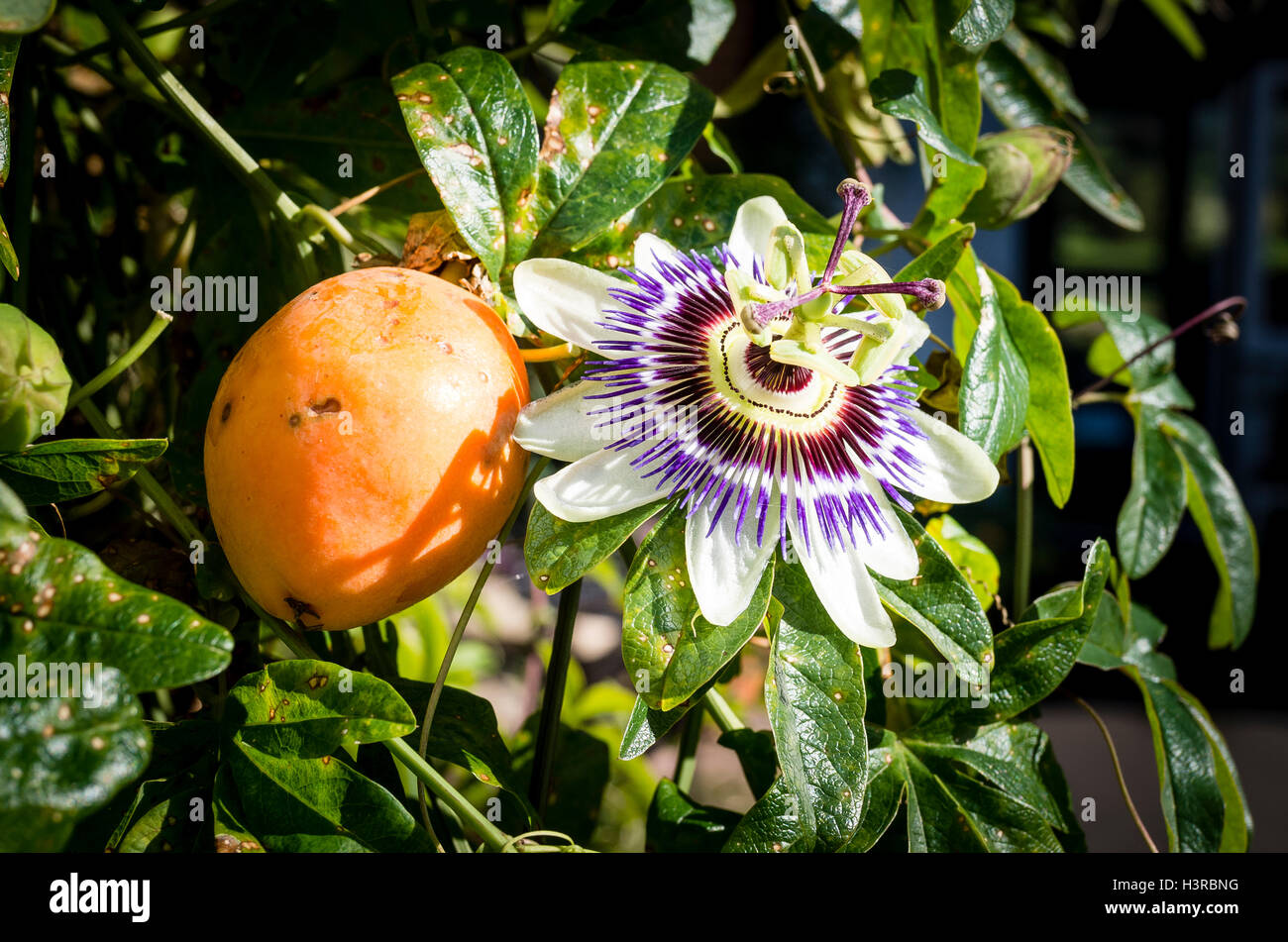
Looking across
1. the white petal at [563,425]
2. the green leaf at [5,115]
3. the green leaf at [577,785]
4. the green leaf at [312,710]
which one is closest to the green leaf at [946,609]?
the white petal at [563,425]

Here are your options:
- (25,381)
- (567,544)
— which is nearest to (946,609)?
(567,544)

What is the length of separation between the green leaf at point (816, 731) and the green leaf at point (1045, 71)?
0.65 metres

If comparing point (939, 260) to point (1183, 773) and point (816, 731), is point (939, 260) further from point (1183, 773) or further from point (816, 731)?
point (1183, 773)

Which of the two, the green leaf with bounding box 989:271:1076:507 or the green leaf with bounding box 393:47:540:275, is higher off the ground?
the green leaf with bounding box 393:47:540:275

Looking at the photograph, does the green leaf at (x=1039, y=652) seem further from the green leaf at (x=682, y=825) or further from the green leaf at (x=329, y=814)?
the green leaf at (x=329, y=814)

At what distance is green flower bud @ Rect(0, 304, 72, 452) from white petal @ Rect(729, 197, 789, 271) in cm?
44

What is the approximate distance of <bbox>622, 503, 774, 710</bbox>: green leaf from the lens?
0.65m

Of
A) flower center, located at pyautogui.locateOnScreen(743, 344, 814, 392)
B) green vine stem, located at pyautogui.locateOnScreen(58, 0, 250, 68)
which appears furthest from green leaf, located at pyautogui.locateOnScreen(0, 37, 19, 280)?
flower center, located at pyautogui.locateOnScreen(743, 344, 814, 392)

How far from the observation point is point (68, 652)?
542mm

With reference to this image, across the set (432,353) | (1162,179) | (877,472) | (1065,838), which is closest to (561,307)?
(432,353)

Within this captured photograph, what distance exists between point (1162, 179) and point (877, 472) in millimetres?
5368

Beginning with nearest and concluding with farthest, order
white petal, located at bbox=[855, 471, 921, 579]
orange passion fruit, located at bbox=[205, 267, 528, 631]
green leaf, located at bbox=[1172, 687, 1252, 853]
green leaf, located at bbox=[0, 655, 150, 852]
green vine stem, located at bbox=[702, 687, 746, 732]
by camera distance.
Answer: green leaf, located at bbox=[0, 655, 150, 852] < orange passion fruit, located at bbox=[205, 267, 528, 631] < white petal, located at bbox=[855, 471, 921, 579] < green vine stem, located at bbox=[702, 687, 746, 732] < green leaf, located at bbox=[1172, 687, 1252, 853]

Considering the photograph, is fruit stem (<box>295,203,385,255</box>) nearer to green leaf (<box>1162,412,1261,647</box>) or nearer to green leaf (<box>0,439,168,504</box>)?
green leaf (<box>0,439,168,504</box>)

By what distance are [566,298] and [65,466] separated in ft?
1.05
